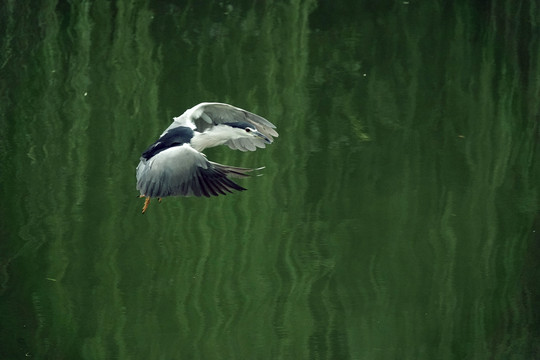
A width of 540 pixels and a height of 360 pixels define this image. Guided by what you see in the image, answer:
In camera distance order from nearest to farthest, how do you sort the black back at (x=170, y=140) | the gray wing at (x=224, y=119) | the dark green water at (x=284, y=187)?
the dark green water at (x=284, y=187)
the black back at (x=170, y=140)
the gray wing at (x=224, y=119)

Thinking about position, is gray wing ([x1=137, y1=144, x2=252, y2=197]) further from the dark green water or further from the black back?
the dark green water

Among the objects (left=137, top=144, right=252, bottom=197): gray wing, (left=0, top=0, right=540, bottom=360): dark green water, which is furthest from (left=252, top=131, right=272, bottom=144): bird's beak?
(left=137, top=144, right=252, bottom=197): gray wing

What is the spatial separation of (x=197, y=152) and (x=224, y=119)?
0.41 m

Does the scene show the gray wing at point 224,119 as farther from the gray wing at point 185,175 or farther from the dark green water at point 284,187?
the gray wing at point 185,175

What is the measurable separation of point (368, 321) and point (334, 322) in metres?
0.08

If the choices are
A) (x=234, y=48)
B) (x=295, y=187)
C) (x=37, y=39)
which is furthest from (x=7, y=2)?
(x=295, y=187)

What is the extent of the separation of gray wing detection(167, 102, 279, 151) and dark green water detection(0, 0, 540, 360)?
113 millimetres

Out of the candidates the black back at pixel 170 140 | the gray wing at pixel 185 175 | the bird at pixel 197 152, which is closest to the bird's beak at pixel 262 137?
Result: the bird at pixel 197 152

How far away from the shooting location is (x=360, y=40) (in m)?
3.89

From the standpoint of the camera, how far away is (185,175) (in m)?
2.44

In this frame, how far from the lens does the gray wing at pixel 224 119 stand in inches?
108

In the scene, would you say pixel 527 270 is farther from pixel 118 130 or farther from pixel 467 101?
pixel 118 130

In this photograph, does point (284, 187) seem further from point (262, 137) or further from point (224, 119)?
point (224, 119)

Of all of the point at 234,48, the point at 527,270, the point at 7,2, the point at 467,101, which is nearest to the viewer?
the point at 527,270
